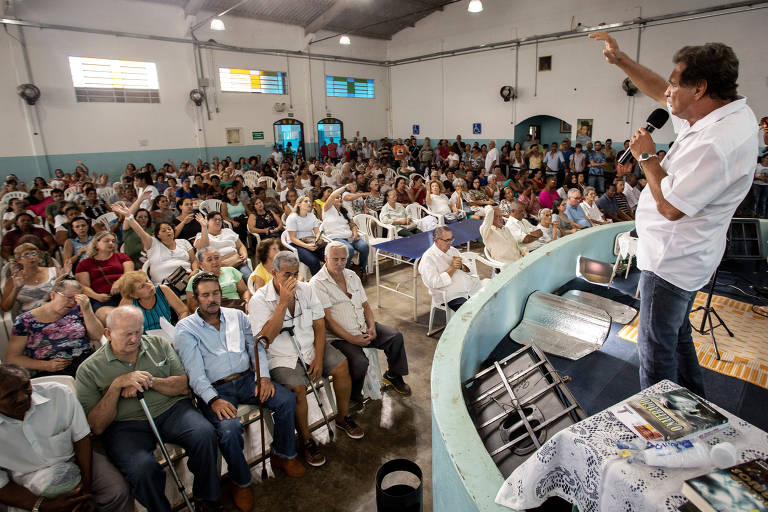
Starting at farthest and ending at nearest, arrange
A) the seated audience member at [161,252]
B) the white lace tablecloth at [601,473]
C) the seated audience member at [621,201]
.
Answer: the seated audience member at [621,201] < the seated audience member at [161,252] < the white lace tablecloth at [601,473]

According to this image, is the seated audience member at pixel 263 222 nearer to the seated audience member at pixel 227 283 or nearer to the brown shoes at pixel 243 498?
the seated audience member at pixel 227 283

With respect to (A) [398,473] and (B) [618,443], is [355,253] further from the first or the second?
(B) [618,443]

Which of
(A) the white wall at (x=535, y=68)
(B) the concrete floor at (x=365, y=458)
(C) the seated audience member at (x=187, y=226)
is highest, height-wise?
(A) the white wall at (x=535, y=68)

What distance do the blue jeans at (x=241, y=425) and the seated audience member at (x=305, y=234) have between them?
2.80 meters

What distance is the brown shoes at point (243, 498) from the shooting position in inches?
93.7

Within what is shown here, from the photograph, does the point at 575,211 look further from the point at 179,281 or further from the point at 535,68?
the point at 535,68

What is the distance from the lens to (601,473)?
102 centimetres

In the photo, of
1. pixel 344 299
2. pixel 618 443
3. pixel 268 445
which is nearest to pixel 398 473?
pixel 268 445

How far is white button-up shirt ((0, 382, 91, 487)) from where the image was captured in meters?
1.87

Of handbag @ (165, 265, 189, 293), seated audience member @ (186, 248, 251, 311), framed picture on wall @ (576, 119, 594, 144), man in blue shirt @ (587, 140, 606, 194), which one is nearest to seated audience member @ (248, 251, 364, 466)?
seated audience member @ (186, 248, 251, 311)

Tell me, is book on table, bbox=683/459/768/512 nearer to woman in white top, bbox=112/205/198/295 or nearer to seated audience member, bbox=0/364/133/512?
seated audience member, bbox=0/364/133/512

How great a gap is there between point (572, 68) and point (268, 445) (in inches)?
501

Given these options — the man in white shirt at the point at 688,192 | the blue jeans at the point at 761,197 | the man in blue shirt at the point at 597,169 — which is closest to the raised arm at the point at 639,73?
the man in white shirt at the point at 688,192

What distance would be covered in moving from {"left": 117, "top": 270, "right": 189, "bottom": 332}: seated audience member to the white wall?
11.7 meters
